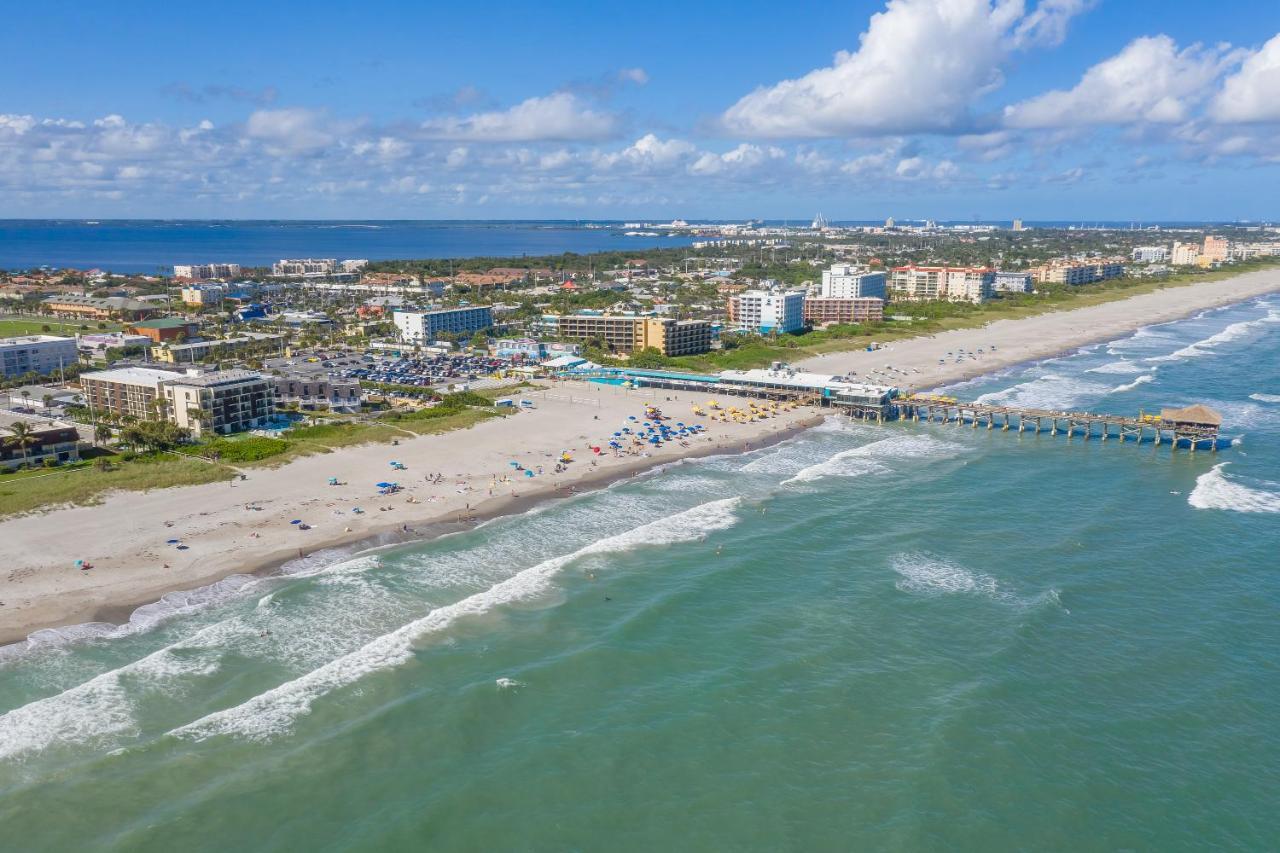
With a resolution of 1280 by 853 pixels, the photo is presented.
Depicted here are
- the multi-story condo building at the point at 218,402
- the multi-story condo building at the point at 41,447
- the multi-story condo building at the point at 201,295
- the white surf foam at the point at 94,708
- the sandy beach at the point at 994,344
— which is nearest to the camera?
the white surf foam at the point at 94,708

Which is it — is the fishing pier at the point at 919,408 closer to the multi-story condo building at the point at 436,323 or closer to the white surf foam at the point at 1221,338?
the multi-story condo building at the point at 436,323

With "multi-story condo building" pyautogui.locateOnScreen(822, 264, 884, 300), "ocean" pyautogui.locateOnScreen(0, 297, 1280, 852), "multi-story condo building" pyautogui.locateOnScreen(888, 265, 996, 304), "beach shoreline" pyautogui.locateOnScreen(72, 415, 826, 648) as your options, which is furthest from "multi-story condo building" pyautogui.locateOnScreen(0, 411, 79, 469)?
"multi-story condo building" pyautogui.locateOnScreen(888, 265, 996, 304)

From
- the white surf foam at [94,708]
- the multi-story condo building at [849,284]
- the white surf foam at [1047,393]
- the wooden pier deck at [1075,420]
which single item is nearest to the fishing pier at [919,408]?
the wooden pier deck at [1075,420]

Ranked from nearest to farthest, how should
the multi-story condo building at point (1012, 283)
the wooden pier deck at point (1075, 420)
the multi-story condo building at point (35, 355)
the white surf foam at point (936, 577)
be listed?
the white surf foam at point (936, 577), the wooden pier deck at point (1075, 420), the multi-story condo building at point (35, 355), the multi-story condo building at point (1012, 283)

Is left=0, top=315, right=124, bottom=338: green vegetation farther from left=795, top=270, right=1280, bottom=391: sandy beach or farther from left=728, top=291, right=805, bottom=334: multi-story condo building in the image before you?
left=795, top=270, right=1280, bottom=391: sandy beach

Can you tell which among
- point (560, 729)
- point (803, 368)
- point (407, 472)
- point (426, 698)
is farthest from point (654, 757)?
point (803, 368)
